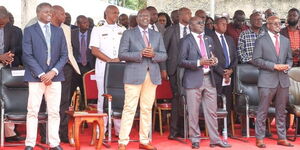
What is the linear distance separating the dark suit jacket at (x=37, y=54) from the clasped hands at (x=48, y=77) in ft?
0.25

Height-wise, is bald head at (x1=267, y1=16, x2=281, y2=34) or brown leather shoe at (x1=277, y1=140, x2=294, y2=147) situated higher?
bald head at (x1=267, y1=16, x2=281, y2=34)

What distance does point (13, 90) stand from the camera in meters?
9.23

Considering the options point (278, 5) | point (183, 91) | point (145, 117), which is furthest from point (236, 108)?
point (278, 5)

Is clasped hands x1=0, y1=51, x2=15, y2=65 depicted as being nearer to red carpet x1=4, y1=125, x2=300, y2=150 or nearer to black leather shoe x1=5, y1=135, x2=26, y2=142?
black leather shoe x1=5, y1=135, x2=26, y2=142

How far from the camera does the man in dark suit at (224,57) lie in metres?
10.1

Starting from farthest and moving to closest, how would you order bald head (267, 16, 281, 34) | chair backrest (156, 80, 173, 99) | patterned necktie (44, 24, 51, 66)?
1. chair backrest (156, 80, 173, 99)
2. bald head (267, 16, 281, 34)
3. patterned necktie (44, 24, 51, 66)

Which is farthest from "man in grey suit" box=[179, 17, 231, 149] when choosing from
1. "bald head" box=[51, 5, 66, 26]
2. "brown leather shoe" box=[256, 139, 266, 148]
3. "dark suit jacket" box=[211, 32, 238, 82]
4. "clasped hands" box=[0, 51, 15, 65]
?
"clasped hands" box=[0, 51, 15, 65]

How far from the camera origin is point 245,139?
9.84m

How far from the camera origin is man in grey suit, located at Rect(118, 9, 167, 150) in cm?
839

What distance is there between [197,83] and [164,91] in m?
1.82

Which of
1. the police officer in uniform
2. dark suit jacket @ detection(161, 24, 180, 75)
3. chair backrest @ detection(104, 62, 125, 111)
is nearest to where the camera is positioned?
chair backrest @ detection(104, 62, 125, 111)

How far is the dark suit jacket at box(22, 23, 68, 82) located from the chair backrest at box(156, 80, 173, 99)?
9.07ft

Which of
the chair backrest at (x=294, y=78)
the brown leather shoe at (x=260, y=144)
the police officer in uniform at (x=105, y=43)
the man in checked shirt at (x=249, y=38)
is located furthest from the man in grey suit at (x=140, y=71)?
the chair backrest at (x=294, y=78)

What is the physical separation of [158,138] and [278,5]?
8.37 meters
